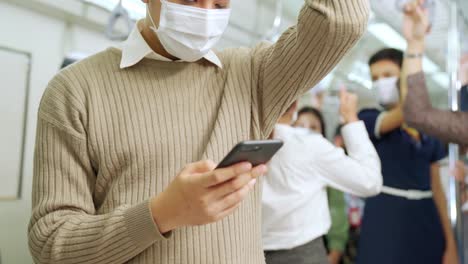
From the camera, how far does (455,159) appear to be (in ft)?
6.70

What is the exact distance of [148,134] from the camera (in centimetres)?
75

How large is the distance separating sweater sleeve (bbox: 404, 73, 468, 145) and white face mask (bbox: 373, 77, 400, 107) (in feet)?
0.90

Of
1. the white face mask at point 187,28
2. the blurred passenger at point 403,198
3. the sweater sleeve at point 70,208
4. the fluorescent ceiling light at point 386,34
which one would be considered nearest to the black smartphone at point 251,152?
the sweater sleeve at point 70,208

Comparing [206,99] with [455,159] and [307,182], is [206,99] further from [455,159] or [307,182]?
[455,159]

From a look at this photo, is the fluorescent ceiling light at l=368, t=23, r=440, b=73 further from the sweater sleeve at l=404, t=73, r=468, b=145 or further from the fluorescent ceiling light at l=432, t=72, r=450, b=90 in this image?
the sweater sleeve at l=404, t=73, r=468, b=145

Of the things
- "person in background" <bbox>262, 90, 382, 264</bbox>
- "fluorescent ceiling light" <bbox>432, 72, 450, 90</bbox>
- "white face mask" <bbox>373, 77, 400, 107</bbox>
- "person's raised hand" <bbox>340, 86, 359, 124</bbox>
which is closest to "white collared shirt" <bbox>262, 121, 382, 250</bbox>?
"person in background" <bbox>262, 90, 382, 264</bbox>

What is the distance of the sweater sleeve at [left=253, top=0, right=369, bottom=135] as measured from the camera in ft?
2.17

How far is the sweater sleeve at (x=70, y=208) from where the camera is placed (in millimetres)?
643

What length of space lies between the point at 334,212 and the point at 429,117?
1.45 meters

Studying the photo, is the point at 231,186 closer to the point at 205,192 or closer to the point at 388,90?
the point at 205,192

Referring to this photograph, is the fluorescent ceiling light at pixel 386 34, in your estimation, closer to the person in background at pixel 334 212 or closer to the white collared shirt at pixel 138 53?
the person in background at pixel 334 212

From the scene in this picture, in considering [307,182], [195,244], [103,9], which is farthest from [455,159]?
[103,9]

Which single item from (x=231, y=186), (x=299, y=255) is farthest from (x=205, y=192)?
(x=299, y=255)

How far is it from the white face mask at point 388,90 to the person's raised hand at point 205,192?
5.24ft
